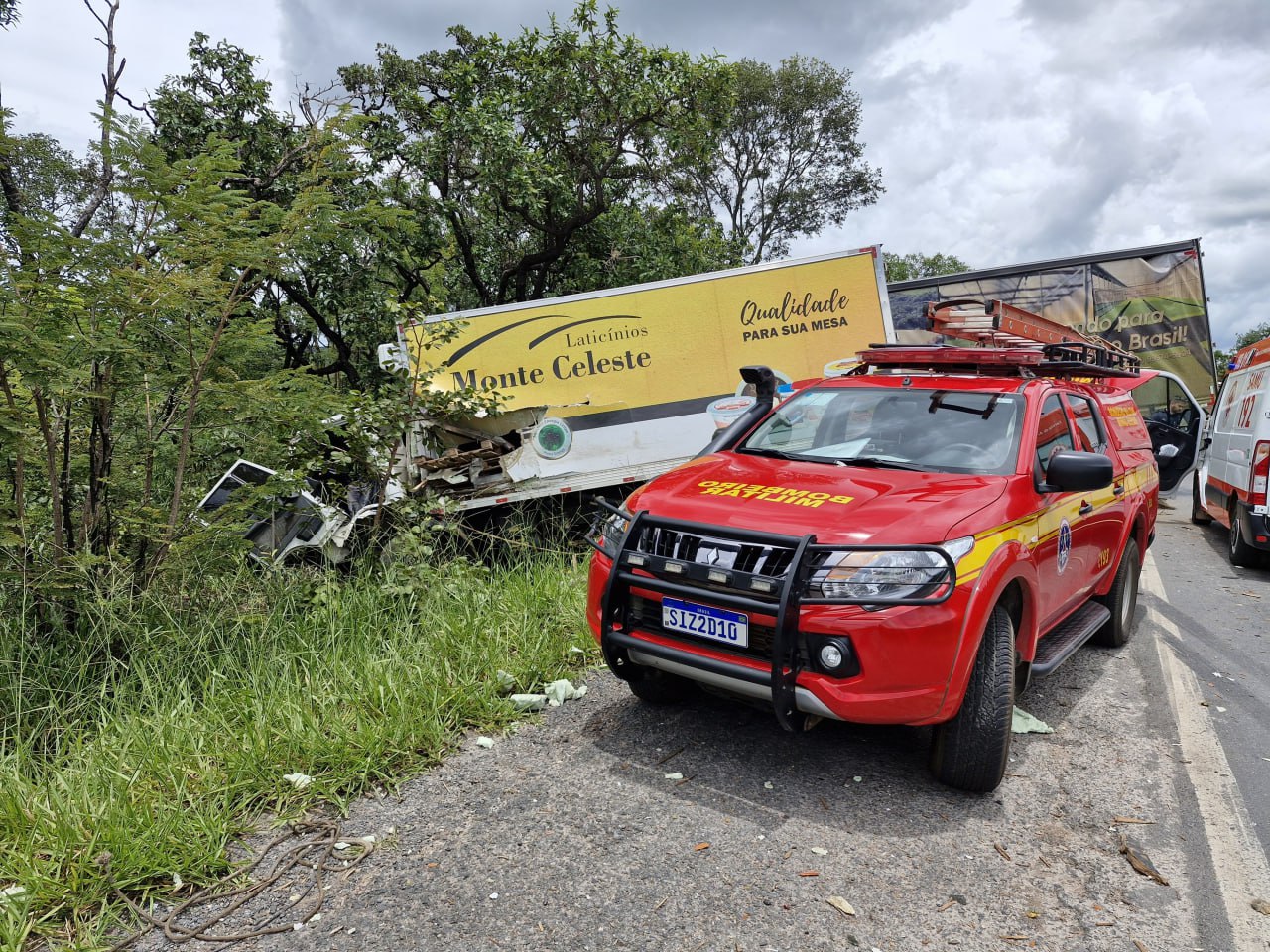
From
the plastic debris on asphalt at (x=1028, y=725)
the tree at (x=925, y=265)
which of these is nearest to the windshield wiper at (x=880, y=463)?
the plastic debris on asphalt at (x=1028, y=725)

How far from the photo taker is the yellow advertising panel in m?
9.45

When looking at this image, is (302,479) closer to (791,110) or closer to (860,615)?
(860,615)

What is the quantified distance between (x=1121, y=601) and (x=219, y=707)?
5513mm

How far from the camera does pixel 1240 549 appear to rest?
8094 mm

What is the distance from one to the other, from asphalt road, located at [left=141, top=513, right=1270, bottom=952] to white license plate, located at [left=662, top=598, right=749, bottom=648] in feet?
2.24

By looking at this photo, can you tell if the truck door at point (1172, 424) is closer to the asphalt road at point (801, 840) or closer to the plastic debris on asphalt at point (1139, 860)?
the asphalt road at point (801, 840)

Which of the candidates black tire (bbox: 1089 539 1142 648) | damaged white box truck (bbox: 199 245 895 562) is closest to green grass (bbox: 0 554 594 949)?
damaged white box truck (bbox: 199 245 895 562)

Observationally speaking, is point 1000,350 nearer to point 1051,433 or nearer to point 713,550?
point 1051,433

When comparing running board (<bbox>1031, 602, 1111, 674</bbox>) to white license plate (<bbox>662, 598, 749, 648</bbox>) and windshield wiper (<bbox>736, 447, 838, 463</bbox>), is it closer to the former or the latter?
windshield wiper (<bbox>736, 447, 838, 463</bbox>)

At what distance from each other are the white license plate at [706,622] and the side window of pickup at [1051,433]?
178 centimetres

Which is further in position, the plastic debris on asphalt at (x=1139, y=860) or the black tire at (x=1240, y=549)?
the black tire at (x=1240, y=549)

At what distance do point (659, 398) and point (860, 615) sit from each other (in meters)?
6.70

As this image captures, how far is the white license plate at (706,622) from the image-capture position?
3.32 metres

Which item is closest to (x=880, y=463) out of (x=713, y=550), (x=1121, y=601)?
(x=713, y=550)
